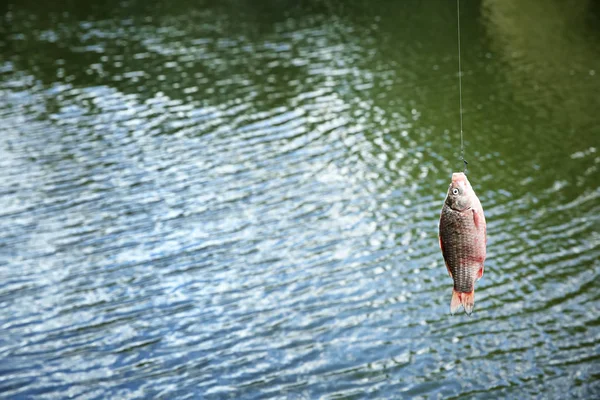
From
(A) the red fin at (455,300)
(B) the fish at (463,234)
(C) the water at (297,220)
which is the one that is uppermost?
(B) the fish at (463,234)

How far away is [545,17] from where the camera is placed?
92.0 feet

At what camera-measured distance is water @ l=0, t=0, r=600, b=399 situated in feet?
32.1

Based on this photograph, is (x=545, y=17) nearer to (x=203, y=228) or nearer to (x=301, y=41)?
(x=301, y=41)

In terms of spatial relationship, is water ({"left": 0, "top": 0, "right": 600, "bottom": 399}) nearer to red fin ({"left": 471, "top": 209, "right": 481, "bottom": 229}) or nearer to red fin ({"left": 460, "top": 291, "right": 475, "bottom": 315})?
red fin ({"left": 460, "top": 291, "right": 475, "bottom": 315})

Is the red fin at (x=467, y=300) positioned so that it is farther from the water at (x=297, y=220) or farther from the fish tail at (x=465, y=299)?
the water at (x=297, y=220)

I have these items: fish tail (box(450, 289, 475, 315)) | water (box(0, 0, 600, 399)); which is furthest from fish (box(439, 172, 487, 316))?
water (box(0, 0, 600, 399))

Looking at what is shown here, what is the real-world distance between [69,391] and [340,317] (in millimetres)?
3693

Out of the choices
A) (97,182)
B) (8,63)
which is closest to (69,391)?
(97,182)

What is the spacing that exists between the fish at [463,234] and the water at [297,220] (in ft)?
14.0

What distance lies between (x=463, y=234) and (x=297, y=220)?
850cm

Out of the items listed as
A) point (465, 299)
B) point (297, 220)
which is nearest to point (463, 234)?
point (465, 299)

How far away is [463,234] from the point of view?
521 cm

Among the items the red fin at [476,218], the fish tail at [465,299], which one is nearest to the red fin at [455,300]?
the fish tail at [465,299]

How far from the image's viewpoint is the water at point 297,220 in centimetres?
979
